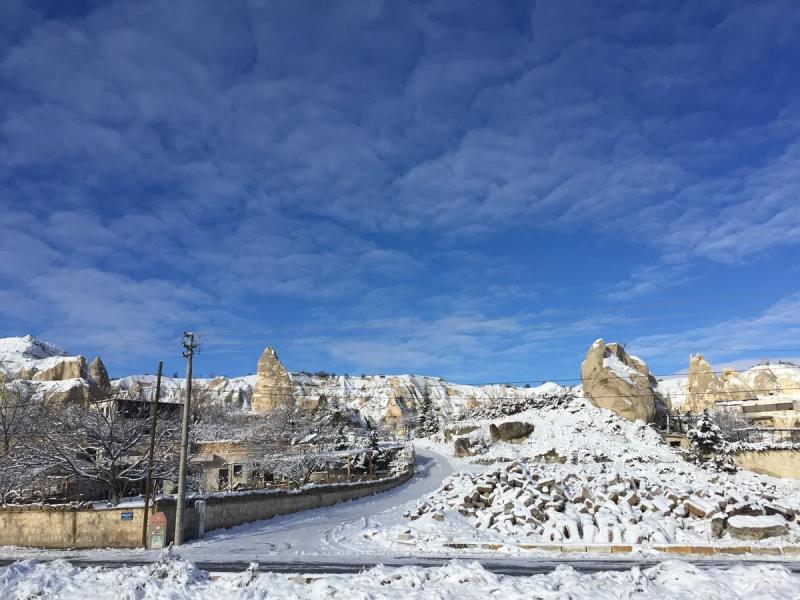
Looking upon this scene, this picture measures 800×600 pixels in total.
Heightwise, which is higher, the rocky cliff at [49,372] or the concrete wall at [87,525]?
the rocky cliff at [49,372]

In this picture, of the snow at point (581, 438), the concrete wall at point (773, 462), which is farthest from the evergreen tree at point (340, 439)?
the concrete wall at point (773, 462)

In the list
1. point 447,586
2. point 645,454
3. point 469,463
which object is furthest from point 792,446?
point 447,586

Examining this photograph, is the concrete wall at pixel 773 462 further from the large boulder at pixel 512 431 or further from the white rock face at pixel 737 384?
the white rock face at pixel 737 384

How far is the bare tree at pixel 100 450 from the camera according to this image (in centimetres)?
2731

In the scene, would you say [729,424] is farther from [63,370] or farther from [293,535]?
[63,370]

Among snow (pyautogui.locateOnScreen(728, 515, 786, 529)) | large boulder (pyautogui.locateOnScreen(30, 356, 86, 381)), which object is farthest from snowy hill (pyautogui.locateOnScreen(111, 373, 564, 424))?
snow (pyautogui.locateOnScreen(728, 515, 786, 529))

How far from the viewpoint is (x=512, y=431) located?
216ft

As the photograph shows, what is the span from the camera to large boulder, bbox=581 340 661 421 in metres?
64.6

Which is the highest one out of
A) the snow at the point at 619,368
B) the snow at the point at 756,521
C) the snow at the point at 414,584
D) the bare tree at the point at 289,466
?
the snow at the point at 619,368

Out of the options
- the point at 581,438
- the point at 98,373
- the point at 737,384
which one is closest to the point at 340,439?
the point at 581,438

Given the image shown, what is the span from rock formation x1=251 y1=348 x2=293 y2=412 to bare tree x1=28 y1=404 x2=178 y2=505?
3608 inches

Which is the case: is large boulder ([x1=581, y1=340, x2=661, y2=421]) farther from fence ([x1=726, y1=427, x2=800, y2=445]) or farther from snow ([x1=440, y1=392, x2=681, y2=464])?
fence ([x1=726, y1=427, x2=800, y2=445])

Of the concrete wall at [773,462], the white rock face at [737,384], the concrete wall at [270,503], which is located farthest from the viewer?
the white rock face at [737,384]

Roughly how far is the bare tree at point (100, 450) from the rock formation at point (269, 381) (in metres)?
91.6
